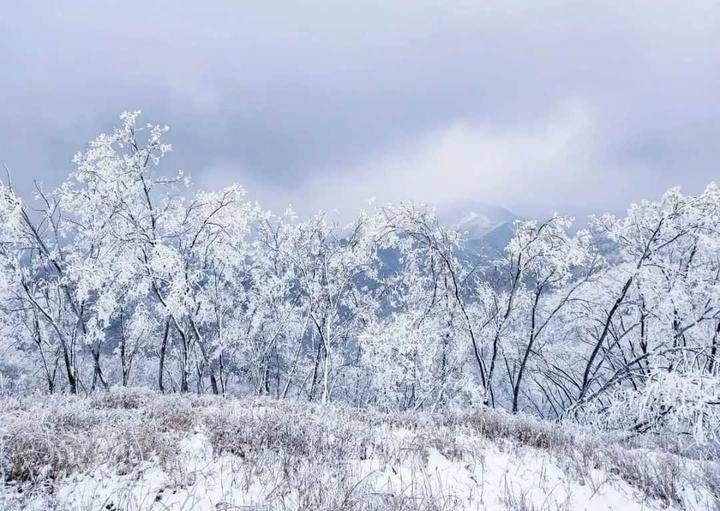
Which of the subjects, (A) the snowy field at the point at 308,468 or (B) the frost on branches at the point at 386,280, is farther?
(B) the frost on branches at the point at 386,280

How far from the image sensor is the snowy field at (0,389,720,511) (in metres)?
3.25

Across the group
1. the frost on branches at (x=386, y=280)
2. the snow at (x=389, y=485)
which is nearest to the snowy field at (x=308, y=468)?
the snow at (x=389, y=485)

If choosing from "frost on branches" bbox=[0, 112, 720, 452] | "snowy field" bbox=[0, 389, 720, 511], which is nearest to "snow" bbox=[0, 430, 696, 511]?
"snowy field" bbox=[0, 389, 720, 511]

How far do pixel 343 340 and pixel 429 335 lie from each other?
13.8m

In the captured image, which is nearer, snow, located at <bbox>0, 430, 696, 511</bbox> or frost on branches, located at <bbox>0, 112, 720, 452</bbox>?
snow, located at <bbox>0, 430, 696, 511</bbox>

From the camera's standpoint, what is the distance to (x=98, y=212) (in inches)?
640

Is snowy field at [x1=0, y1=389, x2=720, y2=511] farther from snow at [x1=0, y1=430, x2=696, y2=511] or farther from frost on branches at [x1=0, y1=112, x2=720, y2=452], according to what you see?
frost on branches at [x1=0, y1=112, x2=720, y2=452]

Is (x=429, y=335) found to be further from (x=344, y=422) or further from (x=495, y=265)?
(x=344, y=422)

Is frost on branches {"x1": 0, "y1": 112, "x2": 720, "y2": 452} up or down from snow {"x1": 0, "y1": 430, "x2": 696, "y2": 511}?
up

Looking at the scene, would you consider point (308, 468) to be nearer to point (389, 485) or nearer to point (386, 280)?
point (389, 485)

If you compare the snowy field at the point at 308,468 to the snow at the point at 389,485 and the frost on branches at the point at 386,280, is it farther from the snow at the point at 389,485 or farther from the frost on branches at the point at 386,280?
the frost on branches at the point at 386,280

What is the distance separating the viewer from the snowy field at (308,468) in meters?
3.25

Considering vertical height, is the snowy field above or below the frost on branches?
below

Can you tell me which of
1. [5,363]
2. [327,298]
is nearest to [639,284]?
[327,298]
